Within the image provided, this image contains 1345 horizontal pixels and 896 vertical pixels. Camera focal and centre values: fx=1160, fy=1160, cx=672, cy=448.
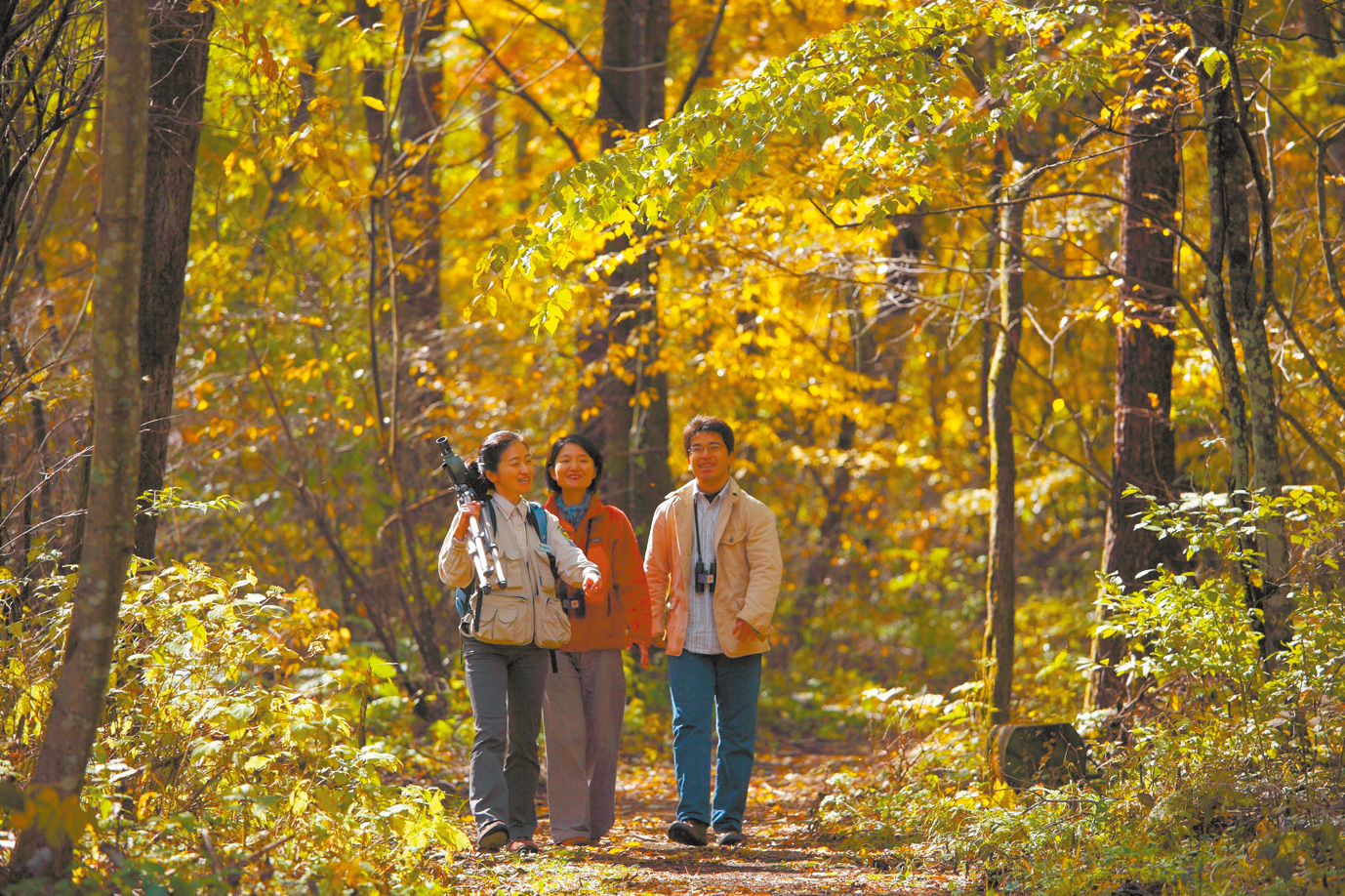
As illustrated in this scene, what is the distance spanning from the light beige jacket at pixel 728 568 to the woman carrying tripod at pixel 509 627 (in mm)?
526

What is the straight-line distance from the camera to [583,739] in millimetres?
5504

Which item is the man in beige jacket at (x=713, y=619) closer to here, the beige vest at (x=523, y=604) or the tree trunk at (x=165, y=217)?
the beige vest at (x=523, y=604)

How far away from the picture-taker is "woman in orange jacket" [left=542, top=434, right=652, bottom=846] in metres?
5.41

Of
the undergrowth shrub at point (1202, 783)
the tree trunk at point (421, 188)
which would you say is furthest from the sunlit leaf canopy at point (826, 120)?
the tree trunk at point (421, 188)

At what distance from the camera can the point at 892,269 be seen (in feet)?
27.9

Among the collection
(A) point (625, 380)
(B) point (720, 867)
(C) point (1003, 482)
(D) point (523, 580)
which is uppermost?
(A) point (625, 380)

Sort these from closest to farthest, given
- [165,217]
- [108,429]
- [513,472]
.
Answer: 1. [108,429]
2. [513,472]
3. [165,217]

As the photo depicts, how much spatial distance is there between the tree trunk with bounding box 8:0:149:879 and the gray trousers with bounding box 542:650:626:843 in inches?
94.7

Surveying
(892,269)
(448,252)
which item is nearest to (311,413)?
(448,252)

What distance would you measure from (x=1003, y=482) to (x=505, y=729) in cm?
413

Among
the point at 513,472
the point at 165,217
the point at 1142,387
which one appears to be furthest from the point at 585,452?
the point at 1142,387

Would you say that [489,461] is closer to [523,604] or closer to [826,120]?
[523,604]

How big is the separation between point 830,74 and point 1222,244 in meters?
2.11

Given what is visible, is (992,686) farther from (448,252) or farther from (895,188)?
(448,252)
